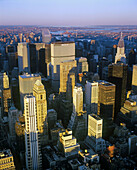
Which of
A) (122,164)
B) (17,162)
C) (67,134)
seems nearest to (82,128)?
(67,134)

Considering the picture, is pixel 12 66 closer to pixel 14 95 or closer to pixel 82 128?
pixel 14 95

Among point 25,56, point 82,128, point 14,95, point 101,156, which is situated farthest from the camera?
point 25,56

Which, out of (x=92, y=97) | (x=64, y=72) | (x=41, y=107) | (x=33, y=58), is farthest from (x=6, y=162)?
(x=33, y=58)

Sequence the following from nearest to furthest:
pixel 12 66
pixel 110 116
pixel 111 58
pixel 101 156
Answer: pixel 101 156 → pixel 110 116 → pixel 12 66 → pixel 111 58

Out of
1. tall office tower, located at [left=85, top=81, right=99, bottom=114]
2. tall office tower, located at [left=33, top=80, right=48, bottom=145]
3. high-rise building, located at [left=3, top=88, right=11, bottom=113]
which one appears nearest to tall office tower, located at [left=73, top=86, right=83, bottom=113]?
tall office tower, located at [left=85, top=81, right=99, bottom=114]

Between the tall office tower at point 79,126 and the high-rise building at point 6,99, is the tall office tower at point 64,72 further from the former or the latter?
the tall office tower at point 79,126
